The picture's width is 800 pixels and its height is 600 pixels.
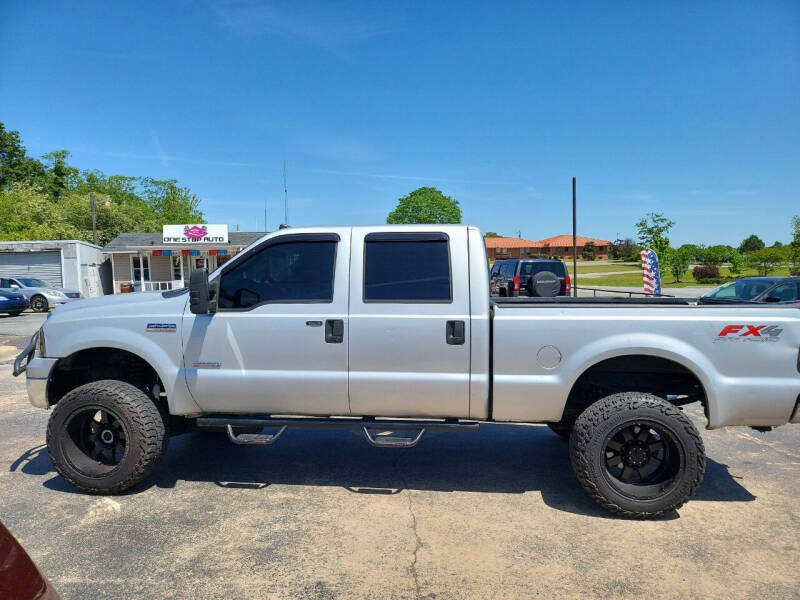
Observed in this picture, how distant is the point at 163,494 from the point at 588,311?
11.4 ft

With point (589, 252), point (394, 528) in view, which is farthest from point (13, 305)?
point (589, 252)

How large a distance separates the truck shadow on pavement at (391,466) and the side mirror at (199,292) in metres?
1.50

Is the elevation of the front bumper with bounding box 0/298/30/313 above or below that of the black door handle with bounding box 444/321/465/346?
below

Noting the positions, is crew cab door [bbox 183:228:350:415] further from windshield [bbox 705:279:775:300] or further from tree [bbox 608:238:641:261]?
tree [bbox 608:238:641:261]

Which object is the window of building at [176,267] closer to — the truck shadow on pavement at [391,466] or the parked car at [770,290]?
the truck shadow on pavement at [391,466]

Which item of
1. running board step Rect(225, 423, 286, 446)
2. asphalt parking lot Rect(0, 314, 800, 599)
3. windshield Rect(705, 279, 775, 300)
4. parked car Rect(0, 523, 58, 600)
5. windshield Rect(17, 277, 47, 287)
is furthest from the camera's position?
windshield Rect(17, 277, 47, 287)

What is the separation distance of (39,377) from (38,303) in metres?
21.2

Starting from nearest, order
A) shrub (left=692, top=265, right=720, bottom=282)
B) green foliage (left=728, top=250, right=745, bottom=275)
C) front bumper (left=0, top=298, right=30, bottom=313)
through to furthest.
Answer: front bumper (left=0, top=298, right=30, bottom=313) → shrub (left=692, top=265, right=720, bottom=282) → green foliage (left=728, top=250, right=745, bottom=275)

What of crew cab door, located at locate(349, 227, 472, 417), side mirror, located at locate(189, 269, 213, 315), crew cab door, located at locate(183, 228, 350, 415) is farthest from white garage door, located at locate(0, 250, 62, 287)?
crew cab door, located at locate(349, 227, 472, 417)

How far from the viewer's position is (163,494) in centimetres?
414

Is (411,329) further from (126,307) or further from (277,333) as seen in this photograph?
(126,307)

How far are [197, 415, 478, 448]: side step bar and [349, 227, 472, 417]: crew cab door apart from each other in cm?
9

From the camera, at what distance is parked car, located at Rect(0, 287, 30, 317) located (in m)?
19.1

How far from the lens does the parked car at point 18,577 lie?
1300 mm
